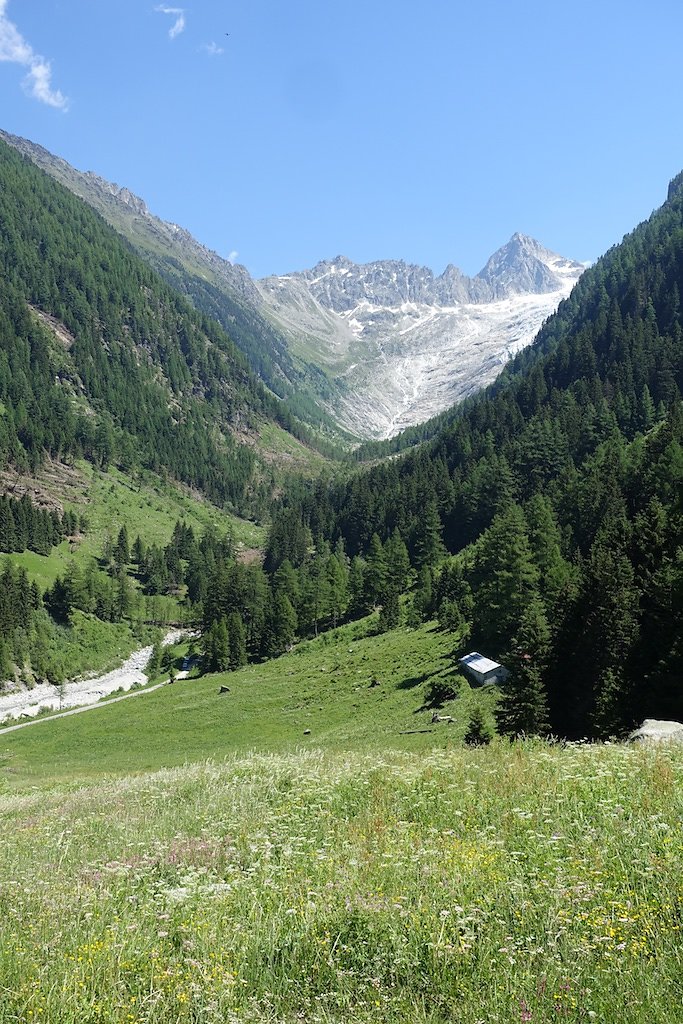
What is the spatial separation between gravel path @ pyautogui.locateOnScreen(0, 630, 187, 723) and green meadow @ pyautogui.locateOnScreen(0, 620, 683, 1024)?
276ft

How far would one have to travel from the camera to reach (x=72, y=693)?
9681 centimetres

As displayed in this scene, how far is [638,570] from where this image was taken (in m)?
40.6

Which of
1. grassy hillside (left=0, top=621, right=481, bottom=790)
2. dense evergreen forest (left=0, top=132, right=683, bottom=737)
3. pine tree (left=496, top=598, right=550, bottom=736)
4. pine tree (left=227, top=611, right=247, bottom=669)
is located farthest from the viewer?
pine tree (left=227, top=611, right=247, bottom=669)

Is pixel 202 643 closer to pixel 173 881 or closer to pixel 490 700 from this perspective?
pixel 490 700

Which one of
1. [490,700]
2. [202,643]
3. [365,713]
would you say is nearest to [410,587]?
[202,643]

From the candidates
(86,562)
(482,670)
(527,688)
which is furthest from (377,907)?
(86,562)

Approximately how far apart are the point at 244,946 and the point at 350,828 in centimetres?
386

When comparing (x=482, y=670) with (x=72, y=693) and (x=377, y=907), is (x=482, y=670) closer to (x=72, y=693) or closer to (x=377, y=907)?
(x=377, y=907)

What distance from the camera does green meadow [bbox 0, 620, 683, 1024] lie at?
5.38 metres

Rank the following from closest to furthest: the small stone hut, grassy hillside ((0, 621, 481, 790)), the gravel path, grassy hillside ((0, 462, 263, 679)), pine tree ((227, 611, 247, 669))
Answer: grassy hillside ((0, 621, 481, 790)) → the small stone hut → the gravel path → pine tree ((227, 611, 247, 669)) → grassy hillside ((0, 462, 263, 679))

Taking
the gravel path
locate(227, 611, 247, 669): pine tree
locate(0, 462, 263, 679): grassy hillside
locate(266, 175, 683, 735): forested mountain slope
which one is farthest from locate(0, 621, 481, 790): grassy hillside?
locate(0, 462, 263, 679): grassy hillside

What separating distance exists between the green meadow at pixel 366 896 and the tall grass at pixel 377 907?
0.03 m

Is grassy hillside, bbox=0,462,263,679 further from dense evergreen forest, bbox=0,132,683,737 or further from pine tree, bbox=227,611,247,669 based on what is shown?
pine tree, bbox=227,611,247,669

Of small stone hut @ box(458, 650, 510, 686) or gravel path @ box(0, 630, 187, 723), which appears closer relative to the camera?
small stone hut @ box(458, 650, 510, 686)
